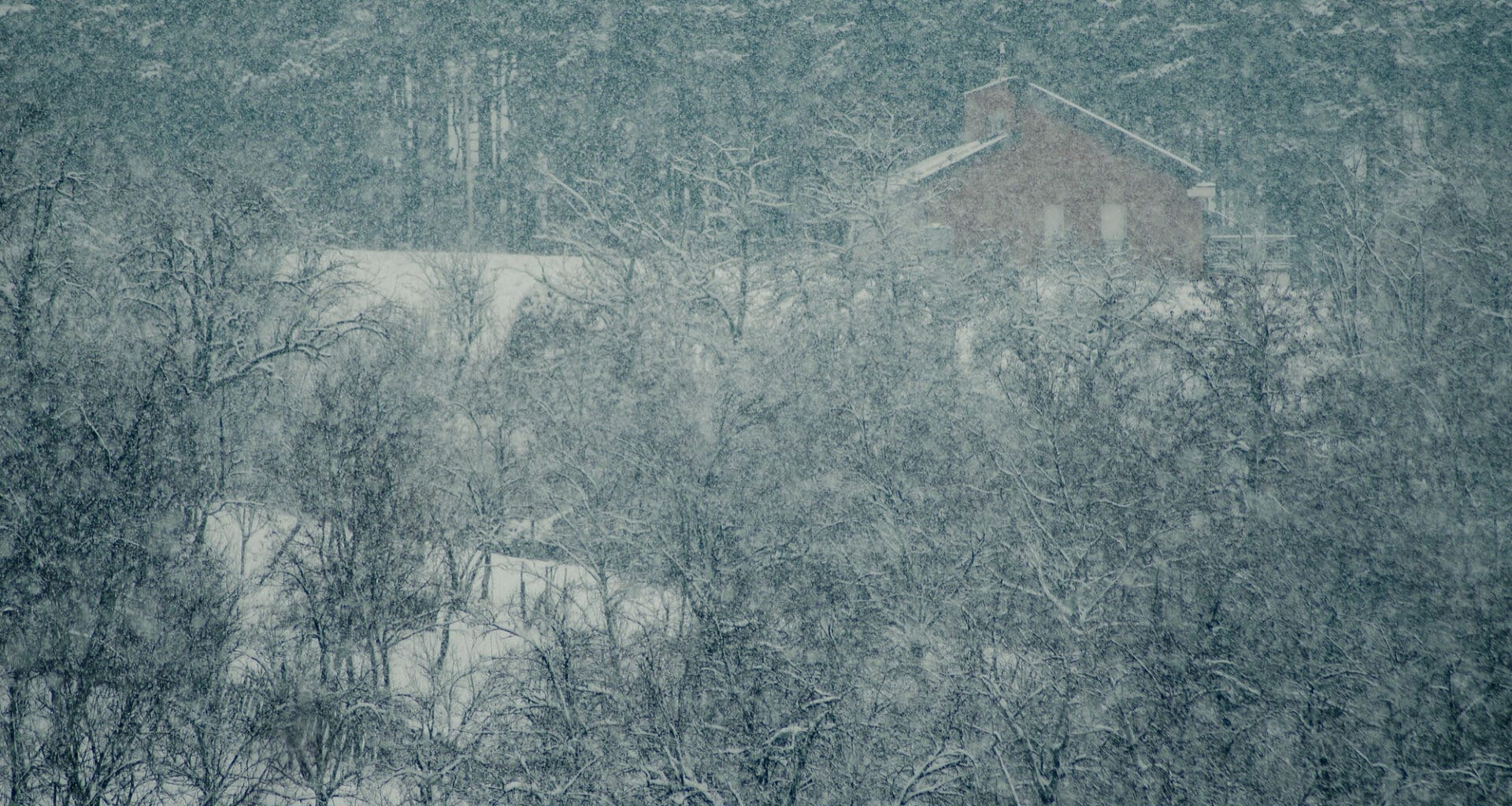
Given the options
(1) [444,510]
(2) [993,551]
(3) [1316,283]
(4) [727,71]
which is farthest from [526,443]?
(4) [727,71]

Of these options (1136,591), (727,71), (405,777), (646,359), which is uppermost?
(727,71)

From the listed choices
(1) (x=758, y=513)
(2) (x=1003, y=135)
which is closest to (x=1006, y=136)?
(2) (x=1003, y=135)

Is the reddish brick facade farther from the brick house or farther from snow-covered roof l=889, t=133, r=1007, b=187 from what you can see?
snow-covered roof l=889, t=133, r=1007, b=187

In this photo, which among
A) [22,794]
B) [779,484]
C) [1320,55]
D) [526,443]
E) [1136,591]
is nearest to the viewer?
[22,794]

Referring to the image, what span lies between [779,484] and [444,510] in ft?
22.8

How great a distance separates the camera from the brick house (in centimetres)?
3278

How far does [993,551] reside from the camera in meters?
21.0

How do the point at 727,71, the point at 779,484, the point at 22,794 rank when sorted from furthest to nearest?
the point at 727,71, the point at 779,484, the point at 22,794

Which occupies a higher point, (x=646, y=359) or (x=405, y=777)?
(x=646, y=359)

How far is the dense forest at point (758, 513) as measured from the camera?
1828 centimetres

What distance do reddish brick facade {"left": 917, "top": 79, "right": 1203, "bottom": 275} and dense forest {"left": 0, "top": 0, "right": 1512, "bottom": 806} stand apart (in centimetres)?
480

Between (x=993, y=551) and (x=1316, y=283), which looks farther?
(x=1316, y=283)

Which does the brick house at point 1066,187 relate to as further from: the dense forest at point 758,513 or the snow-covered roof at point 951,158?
the dense forest at point 758,513

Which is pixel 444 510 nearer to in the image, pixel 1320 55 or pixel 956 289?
pixel 956 289
